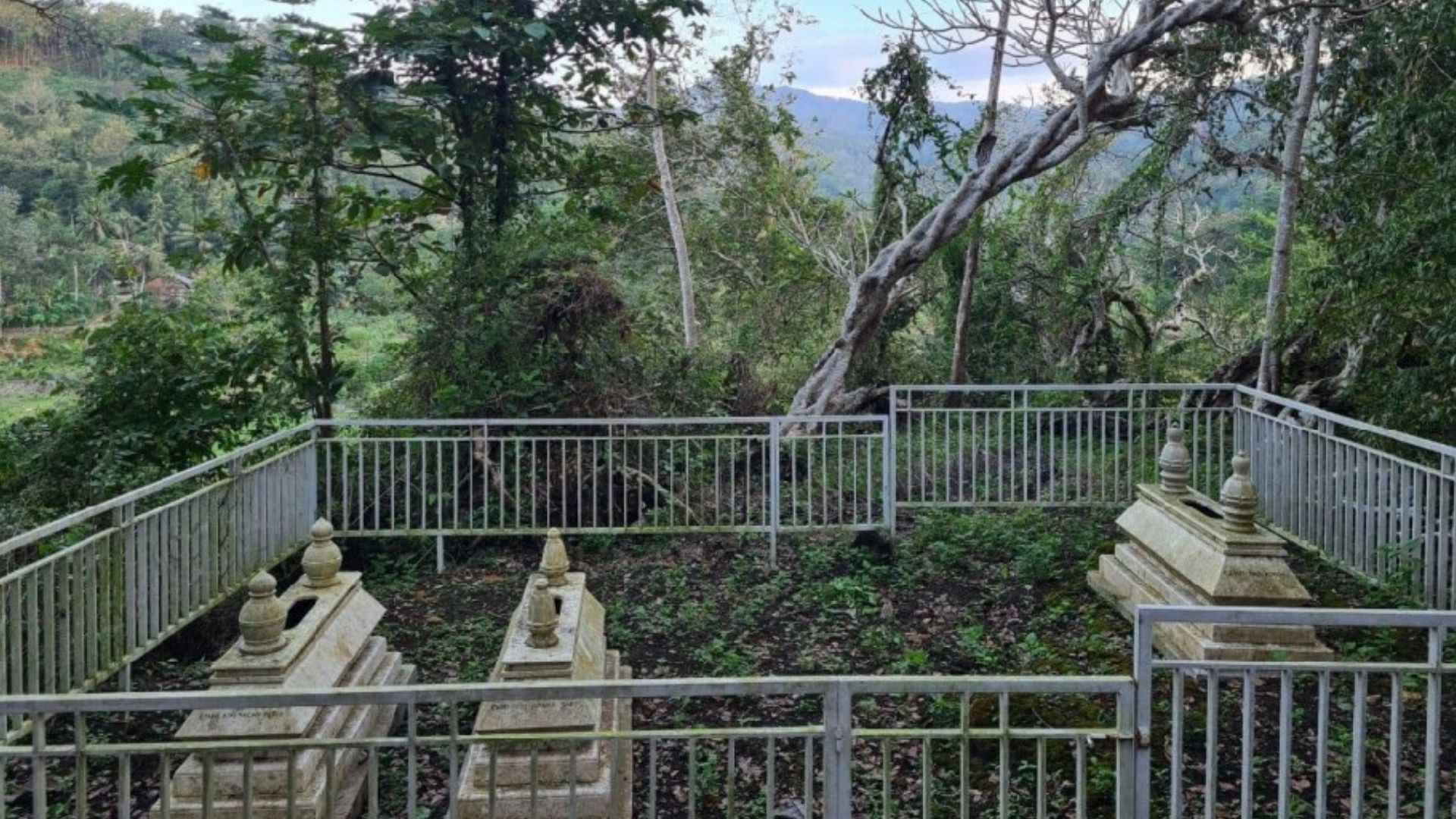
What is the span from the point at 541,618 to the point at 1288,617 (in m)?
2.62

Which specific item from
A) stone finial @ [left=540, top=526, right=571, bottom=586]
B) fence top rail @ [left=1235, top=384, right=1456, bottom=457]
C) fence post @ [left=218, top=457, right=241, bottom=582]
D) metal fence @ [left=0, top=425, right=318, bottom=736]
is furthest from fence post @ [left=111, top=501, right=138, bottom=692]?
fence top rail @ [left=1235, top=384, right=1456, bottom=457]

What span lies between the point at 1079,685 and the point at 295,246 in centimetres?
735

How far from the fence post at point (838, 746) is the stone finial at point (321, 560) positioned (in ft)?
9.75

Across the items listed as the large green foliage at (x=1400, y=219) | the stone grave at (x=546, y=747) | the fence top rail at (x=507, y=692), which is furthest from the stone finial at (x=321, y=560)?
the large green foliage at (x=1400, y=219)

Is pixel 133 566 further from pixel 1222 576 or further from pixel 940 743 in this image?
pixel 1222 576

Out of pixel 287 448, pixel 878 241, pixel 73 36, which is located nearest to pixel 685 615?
pixel 287 448

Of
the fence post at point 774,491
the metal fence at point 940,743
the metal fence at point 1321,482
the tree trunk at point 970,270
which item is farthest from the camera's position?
the tree trunk at point 970,270

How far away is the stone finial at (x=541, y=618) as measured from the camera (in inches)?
153

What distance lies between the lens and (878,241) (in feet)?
48.8

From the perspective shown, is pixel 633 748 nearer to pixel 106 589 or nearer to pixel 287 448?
pixel 106 589

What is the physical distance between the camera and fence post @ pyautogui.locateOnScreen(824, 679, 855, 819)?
8.59ft

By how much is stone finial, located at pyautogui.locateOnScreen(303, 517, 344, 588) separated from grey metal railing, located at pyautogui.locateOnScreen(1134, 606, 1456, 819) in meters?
3.69

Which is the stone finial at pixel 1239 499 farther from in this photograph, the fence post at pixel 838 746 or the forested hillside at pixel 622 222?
the fence post at pixel 838 746

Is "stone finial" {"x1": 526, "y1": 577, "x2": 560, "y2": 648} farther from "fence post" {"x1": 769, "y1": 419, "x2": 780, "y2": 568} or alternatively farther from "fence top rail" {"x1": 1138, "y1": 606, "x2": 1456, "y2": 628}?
"fence post" {"x1": 769, "y1": 419, "x2": 780, "y2": 568}
